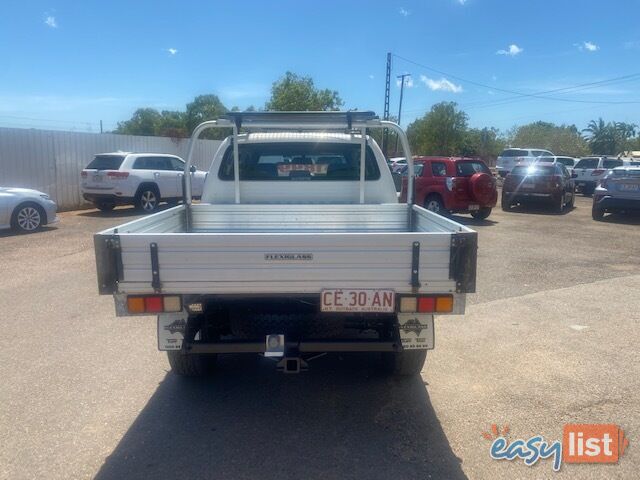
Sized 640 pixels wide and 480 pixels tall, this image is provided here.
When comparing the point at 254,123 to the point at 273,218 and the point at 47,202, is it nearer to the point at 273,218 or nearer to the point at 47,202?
the point at 273,218

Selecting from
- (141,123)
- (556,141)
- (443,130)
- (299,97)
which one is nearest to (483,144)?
(443,130)

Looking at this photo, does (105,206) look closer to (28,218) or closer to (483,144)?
(28,218)

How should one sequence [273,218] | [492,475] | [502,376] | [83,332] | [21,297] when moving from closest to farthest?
[492,475] → [502,376] → [273,218] → [83,332] → [21,297]

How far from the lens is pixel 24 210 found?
37.7 feet

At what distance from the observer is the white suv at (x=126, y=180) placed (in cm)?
1471

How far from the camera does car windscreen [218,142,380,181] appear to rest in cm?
566

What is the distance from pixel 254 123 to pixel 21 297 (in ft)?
13.5

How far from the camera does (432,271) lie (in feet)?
10.3

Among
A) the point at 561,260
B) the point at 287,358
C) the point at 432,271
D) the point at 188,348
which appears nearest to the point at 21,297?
the point at 188,348

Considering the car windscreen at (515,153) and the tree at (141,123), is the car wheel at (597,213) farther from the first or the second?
the tree at (141,123)

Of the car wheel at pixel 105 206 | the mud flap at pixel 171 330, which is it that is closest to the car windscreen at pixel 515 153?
the car wheel at pixel 105 206

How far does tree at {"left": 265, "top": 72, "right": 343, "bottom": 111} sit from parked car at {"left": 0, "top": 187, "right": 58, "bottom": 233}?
2052 centimetres

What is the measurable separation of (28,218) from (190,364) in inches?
363

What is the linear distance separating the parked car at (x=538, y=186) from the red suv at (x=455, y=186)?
9.60 feet
